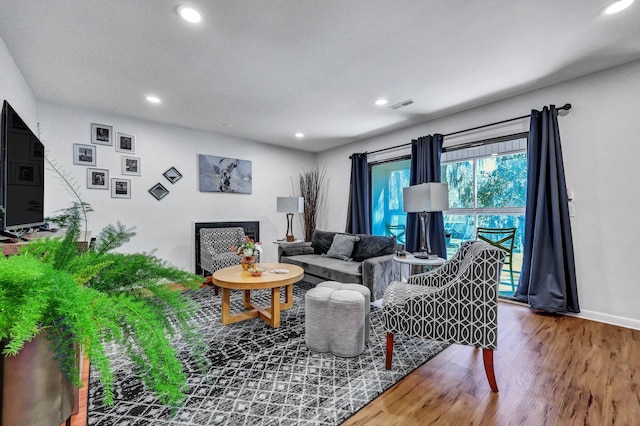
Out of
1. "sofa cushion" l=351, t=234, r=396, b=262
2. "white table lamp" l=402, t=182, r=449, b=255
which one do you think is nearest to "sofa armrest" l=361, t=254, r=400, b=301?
"sofa cushion" l=351, t=234, r=396, b=262

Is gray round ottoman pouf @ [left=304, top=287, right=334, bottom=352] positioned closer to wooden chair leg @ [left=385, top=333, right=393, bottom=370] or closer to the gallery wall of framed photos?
wooden chair leg @ [left=385, top=333, right=393, bottom=370]

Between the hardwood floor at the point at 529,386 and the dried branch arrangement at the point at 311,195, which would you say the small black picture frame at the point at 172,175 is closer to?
the dried branch arrangement at the point at 311,195

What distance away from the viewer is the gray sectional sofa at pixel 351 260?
10.7 feet

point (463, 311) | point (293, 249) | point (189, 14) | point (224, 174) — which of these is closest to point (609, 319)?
point (463, 311)

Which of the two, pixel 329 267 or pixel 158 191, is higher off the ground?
pixel 158 191

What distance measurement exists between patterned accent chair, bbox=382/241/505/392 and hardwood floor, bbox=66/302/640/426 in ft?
0.60

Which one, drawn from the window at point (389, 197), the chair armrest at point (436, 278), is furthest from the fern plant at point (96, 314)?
the window at point (389, 197)

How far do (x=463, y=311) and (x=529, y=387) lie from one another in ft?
2.09

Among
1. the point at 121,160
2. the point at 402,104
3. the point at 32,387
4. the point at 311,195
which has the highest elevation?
the point at 402,104

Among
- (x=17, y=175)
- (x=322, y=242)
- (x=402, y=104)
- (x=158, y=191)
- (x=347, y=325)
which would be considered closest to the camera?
(x=17, y=175)

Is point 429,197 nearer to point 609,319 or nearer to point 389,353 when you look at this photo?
point 389,353

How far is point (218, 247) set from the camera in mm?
4434

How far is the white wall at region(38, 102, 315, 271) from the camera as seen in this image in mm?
3570

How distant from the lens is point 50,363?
456mm
